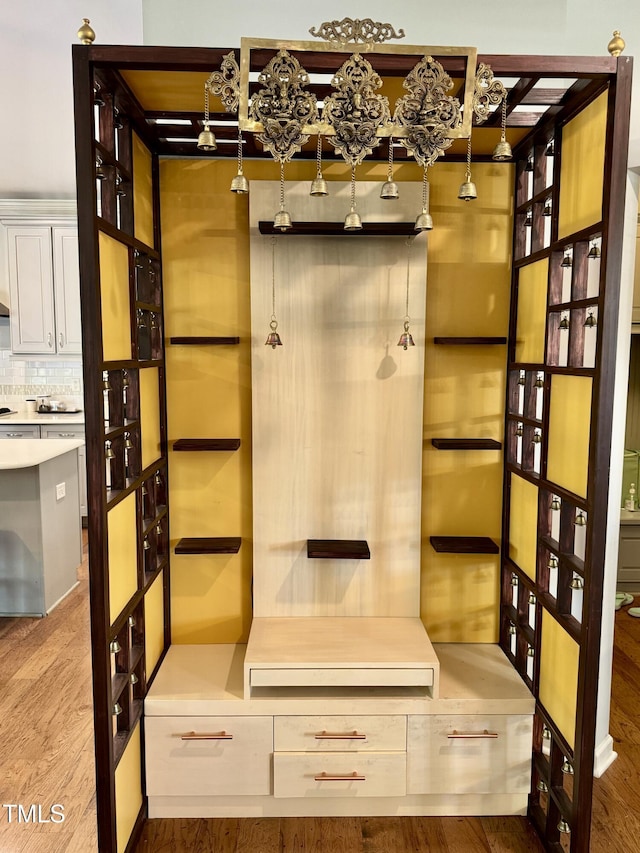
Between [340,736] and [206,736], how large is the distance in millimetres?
480

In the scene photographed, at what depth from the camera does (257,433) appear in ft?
8.57

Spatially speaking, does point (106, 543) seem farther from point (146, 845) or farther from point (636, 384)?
point (636, 384)

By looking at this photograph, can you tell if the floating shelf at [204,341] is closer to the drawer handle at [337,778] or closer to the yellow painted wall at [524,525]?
the yellow painted wall at [524,525]

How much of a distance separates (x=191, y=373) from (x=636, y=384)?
3.60 meters

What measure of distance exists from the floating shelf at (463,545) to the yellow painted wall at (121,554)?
1185mm

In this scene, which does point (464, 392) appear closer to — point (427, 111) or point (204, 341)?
point (204, 341)

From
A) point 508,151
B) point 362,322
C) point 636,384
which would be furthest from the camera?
point 636,384

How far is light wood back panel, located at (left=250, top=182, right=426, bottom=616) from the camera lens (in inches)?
101

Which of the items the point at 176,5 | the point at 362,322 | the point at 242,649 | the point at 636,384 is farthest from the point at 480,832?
the point at 636,384

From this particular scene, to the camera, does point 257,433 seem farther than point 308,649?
Yes

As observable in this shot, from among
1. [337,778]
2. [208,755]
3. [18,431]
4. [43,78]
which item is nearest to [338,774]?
[337,778]

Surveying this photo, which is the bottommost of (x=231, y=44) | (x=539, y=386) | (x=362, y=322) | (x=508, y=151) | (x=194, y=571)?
(x=194, y=571)

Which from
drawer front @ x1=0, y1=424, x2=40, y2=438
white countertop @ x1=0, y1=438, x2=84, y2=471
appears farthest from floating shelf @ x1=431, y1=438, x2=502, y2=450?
drawer front @ x1=0, y1=424, x2=40, y2=438

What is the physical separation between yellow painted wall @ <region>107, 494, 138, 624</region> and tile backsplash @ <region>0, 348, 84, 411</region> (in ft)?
14.5
